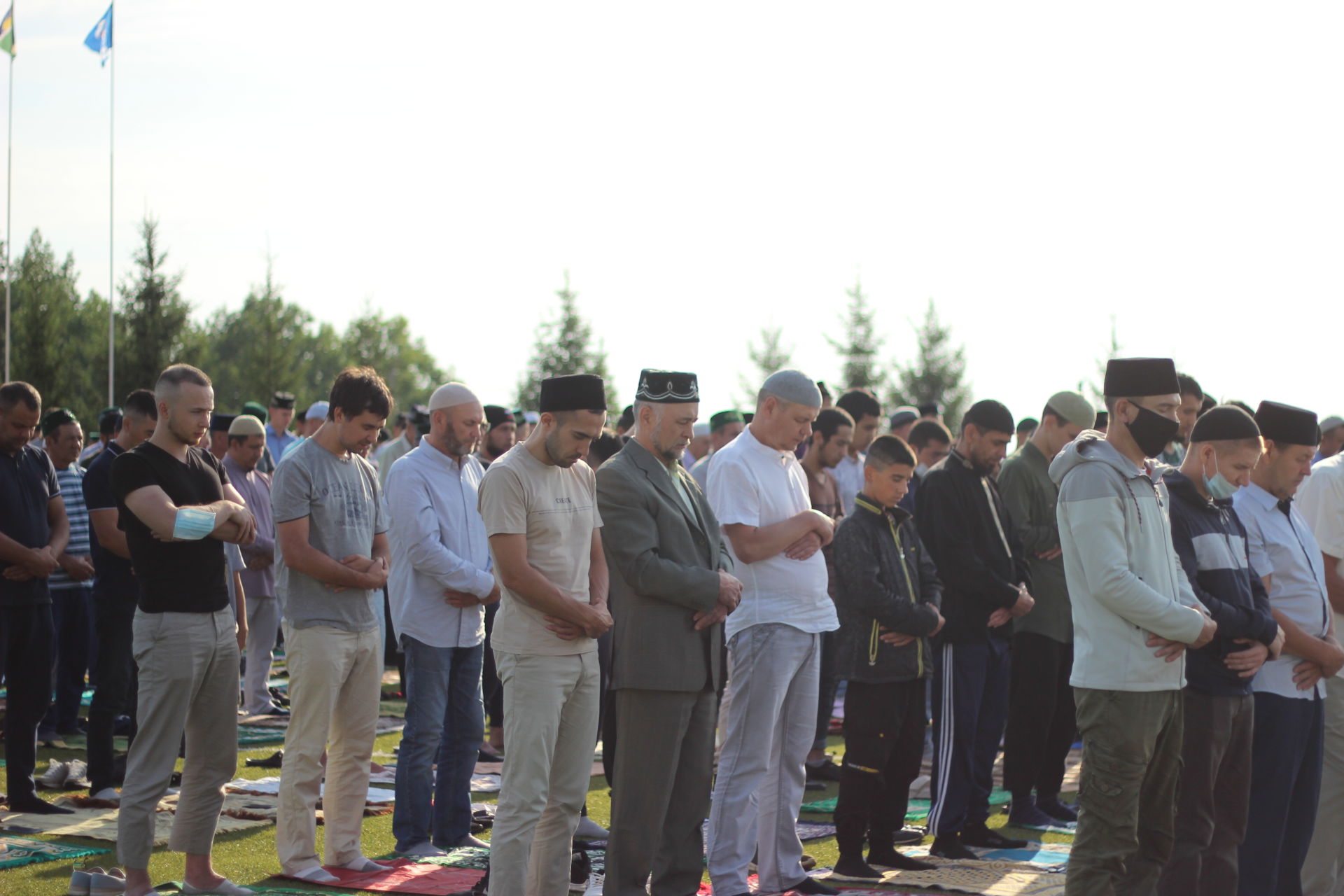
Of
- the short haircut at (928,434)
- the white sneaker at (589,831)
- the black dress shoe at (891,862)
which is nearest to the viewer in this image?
the black dress shoe at (891,862)

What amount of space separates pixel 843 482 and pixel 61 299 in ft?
138

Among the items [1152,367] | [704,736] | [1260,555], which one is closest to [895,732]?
[704,736]

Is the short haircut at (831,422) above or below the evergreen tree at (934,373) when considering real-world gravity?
below

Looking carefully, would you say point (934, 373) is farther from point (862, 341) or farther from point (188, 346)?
point (188, 346)

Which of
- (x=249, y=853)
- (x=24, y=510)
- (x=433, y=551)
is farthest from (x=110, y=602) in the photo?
(x=433, y=551)

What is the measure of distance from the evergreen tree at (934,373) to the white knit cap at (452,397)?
40.0 meters

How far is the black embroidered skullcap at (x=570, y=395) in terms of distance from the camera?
5.24 m

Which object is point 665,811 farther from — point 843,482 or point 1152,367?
point 843,482

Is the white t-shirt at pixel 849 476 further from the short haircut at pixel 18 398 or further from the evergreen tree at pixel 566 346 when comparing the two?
the evergreen tree at pixel 566 346

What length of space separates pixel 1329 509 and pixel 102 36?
31.4 metres

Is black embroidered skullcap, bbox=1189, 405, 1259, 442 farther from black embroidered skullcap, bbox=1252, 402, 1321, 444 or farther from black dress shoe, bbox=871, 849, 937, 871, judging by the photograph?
black dress shoe, bbox=871, 849, 937, 871

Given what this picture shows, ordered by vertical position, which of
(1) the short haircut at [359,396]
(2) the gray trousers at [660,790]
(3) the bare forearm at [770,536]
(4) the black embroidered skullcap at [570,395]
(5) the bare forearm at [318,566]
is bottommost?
(2) the gray trousers at [660,790]

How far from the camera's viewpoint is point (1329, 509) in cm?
633

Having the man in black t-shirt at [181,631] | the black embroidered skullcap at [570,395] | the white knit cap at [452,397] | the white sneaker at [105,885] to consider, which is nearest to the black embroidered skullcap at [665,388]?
the black embroidered skullcap at [570,395]
